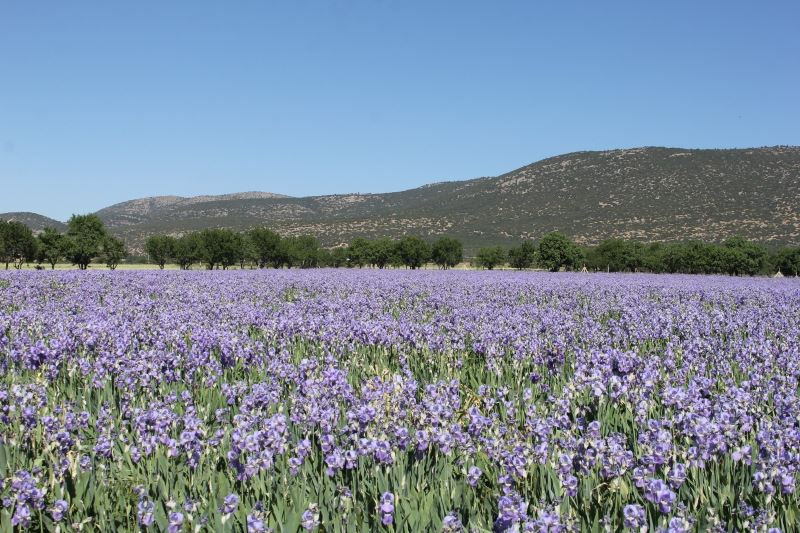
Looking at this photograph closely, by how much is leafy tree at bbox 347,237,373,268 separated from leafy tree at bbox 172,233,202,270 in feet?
71.0

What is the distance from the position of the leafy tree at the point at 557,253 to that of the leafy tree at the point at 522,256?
41.7 feet

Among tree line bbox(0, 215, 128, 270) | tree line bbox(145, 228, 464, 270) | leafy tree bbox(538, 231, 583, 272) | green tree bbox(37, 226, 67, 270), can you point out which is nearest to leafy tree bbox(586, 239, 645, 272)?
leafy tree bbox(538, 231, 583, 272)

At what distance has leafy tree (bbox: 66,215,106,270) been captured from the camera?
2361 inches

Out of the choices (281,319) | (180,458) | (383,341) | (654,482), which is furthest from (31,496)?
(281,319)

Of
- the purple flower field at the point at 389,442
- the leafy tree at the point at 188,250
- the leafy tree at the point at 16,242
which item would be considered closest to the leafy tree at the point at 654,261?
the leafy tree at the point at 188,250

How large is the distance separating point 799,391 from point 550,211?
119m

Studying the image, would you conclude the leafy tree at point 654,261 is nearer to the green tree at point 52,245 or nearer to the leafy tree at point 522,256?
the leafy tree at point 522,256

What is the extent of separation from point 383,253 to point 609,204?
56.0 meters

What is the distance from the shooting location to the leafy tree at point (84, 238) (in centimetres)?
5997

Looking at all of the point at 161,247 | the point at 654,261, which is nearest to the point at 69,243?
the point at 161,247

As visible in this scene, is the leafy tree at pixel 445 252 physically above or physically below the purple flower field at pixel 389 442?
below

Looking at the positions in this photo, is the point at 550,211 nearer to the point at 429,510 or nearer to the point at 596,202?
the point at 596,202

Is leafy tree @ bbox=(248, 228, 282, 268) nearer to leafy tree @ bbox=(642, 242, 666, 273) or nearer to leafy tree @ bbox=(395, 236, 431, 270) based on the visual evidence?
leafy tree @ bbox=(395, 236, 431, 270)

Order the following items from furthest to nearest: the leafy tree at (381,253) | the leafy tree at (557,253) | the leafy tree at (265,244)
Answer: the leafy tree at (381,253) < the leafy tree at (265,244) < the leafy tree at (557,253)
